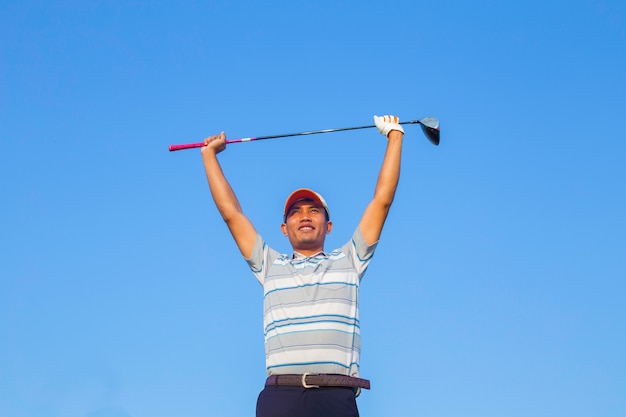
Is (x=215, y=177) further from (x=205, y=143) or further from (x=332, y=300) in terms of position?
(x=332, y=300)

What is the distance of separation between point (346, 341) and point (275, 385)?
0.61 metres

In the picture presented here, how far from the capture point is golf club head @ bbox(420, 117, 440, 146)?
7.52 meters

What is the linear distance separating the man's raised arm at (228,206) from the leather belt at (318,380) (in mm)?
1177

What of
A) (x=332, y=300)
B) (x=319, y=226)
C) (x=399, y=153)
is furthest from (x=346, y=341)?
(x=399, y=153)

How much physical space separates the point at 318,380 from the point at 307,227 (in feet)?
4.76

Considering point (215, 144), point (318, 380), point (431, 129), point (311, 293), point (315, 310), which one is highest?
point (431, 129)

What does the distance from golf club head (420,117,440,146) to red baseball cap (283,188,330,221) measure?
1419 mm

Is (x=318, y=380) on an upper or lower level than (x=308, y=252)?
lower

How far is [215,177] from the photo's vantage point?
6.84 m

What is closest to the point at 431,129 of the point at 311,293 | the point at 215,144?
the point at 215,144

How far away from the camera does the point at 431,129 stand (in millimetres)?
7535

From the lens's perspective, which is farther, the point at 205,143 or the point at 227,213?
the point at 205,143

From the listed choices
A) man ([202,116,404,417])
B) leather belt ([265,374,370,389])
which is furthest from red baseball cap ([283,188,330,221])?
leather belt ([265,374,370,389])

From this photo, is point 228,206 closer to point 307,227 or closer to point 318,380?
point 307,227
